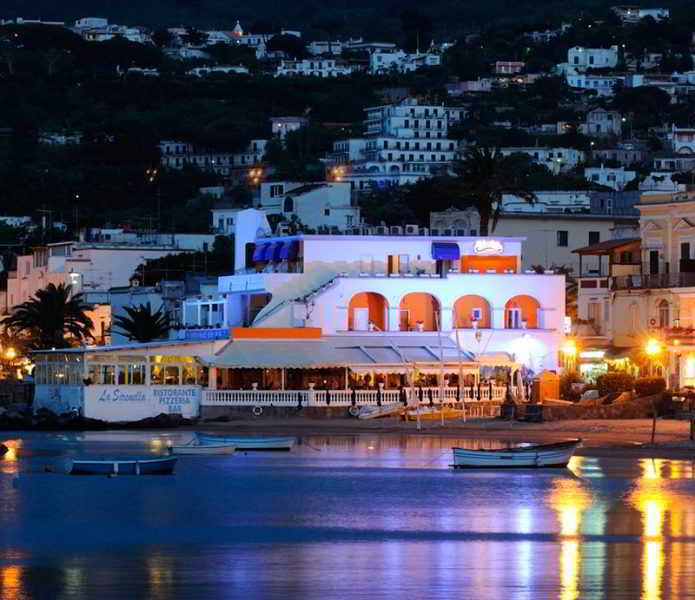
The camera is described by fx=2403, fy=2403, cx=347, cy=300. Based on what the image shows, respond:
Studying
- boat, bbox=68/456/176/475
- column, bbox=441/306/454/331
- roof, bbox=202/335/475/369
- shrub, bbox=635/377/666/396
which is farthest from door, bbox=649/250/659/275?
boat, bbox=68/456/176/475

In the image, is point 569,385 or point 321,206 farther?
point 321,206

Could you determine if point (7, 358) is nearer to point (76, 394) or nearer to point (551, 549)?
point (76, 394)

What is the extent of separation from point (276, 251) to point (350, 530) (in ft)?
147

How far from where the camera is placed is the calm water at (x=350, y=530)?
140 ft

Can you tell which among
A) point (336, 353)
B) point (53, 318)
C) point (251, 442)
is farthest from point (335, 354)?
point (53, 318)

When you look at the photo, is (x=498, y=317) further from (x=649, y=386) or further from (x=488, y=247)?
(x=649, y=386)

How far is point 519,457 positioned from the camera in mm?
66688

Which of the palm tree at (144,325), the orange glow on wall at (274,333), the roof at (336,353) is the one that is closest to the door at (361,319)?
the roof at (336,353)

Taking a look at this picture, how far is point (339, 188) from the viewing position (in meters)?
184

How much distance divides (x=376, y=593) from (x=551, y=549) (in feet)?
23.4

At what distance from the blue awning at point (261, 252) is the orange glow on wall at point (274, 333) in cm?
609

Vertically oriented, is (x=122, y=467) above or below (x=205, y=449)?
below

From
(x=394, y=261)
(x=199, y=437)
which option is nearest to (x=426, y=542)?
(x=199, y=437)

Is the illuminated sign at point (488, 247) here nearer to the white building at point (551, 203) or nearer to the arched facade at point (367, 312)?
the arched facade at point (367, 312)
